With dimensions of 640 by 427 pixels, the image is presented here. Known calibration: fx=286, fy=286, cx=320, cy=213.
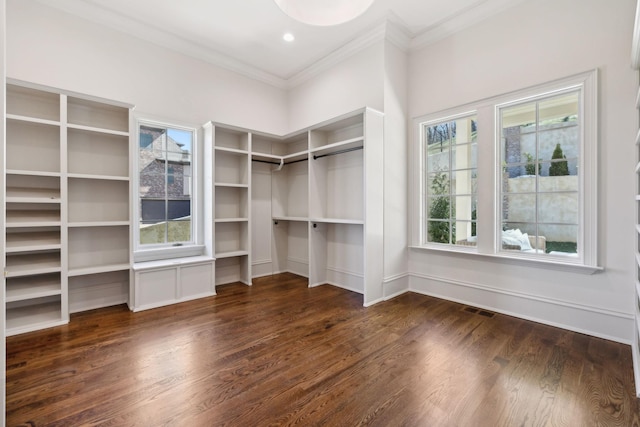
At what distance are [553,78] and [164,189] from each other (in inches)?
183

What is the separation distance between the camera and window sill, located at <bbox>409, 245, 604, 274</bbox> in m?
2.63

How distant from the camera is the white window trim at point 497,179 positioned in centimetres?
258

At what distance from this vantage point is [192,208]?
411 centimetres

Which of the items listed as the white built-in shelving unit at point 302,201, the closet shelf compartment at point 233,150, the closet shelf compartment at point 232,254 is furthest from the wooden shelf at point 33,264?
the closet shelf compartment at point 233,150

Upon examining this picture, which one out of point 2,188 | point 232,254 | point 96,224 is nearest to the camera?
point 2,188

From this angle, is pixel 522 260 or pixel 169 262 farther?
pixel 169 262

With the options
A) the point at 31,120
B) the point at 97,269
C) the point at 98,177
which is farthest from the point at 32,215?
the point at 31,120

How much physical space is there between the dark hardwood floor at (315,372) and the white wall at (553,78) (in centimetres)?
26

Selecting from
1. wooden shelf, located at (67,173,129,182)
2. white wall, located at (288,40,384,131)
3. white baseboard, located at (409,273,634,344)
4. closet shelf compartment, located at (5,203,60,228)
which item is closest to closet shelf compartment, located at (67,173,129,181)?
wooden shelf, located at (67,173,129,182)

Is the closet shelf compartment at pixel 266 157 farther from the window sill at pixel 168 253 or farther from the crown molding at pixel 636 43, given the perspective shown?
the crown molding at pixel 636 43

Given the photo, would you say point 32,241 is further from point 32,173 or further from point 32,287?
point 32,173

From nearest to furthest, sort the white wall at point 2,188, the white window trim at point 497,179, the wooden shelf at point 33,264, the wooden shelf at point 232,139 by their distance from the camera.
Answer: the white wall at point 2,188
the white window trim at point 497,179
the wooden shelf at point 33,264
the wooden shelf at point 232,139

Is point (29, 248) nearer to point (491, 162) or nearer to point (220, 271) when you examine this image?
point (220, 271)

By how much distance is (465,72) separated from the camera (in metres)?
3.39
